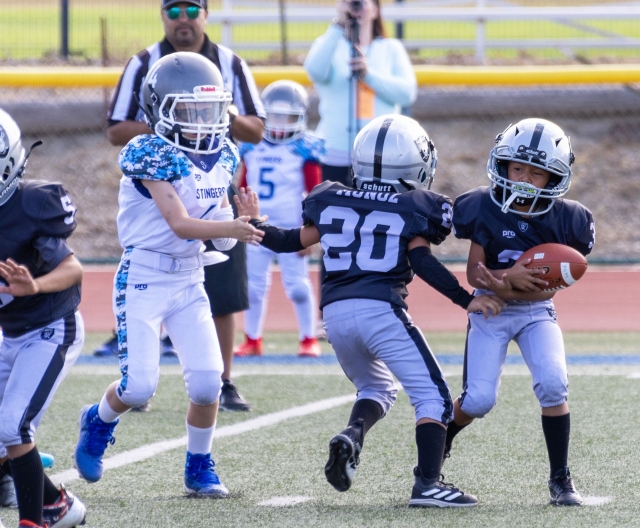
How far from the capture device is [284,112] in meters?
6.96

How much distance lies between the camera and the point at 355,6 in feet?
21.5

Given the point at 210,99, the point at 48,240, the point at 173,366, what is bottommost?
the point at 173,366

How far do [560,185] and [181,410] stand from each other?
228 centimetres

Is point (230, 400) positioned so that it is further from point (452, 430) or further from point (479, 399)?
point (479, 399)

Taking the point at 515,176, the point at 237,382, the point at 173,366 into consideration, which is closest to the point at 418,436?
the point at 515,176

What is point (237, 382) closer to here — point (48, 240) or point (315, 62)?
point (315, 62)

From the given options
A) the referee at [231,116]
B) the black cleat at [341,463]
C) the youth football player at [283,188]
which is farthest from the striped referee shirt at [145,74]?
the black cleat at [341,463]

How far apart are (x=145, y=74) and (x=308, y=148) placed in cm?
218

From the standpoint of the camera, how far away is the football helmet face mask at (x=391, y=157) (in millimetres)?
3756

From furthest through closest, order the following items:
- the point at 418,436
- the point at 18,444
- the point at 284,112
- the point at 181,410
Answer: the point at 284,112, the point at 181,410, the point at 418,436, the point at 18,444

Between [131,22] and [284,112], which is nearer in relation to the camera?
[284,112]

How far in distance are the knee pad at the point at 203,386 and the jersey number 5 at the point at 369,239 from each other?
1.84 ft

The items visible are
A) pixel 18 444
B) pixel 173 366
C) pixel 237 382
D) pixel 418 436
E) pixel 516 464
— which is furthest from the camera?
pixel 173 366

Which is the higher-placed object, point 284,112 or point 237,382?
point 284,112
